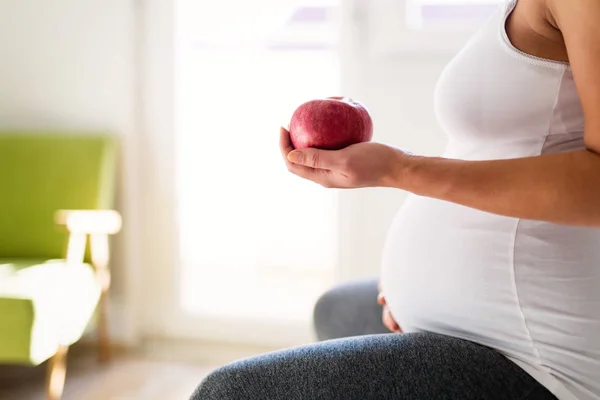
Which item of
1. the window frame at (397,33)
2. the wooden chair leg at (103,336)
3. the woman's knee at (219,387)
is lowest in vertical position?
the wooden chair leg at (103,336)

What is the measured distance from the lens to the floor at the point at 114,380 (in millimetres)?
2080

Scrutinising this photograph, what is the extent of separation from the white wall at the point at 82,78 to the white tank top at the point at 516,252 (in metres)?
1.74

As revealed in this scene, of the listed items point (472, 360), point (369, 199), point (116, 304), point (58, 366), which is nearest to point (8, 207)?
point (116, 304)

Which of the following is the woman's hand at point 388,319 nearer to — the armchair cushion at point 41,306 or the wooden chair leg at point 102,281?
the armchair cushion at point 41,306

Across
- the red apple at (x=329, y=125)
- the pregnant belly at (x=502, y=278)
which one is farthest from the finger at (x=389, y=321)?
the red apple at (x=329, y=125)

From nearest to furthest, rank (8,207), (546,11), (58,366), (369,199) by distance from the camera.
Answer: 1. (546,11)
2. (58,366)
3. (369,199)
4. (8,207)

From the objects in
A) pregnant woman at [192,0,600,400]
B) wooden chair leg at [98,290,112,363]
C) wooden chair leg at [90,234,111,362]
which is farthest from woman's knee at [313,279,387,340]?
wooden chair leg at [98,290,112,363]

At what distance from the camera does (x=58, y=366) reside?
6.42 feet

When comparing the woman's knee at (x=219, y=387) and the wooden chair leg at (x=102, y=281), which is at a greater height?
the woman's knee at (x=219, y=387)

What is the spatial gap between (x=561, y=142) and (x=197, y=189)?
1832 mm

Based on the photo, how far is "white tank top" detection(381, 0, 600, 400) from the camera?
2.47ft

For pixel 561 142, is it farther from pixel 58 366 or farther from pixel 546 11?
pixel 58 366

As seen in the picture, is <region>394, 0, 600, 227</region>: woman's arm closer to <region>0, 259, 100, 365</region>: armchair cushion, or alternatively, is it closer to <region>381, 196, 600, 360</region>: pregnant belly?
<region>381, 196, 600, 360</region>: pregnant belly

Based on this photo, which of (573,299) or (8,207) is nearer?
(573,299)
